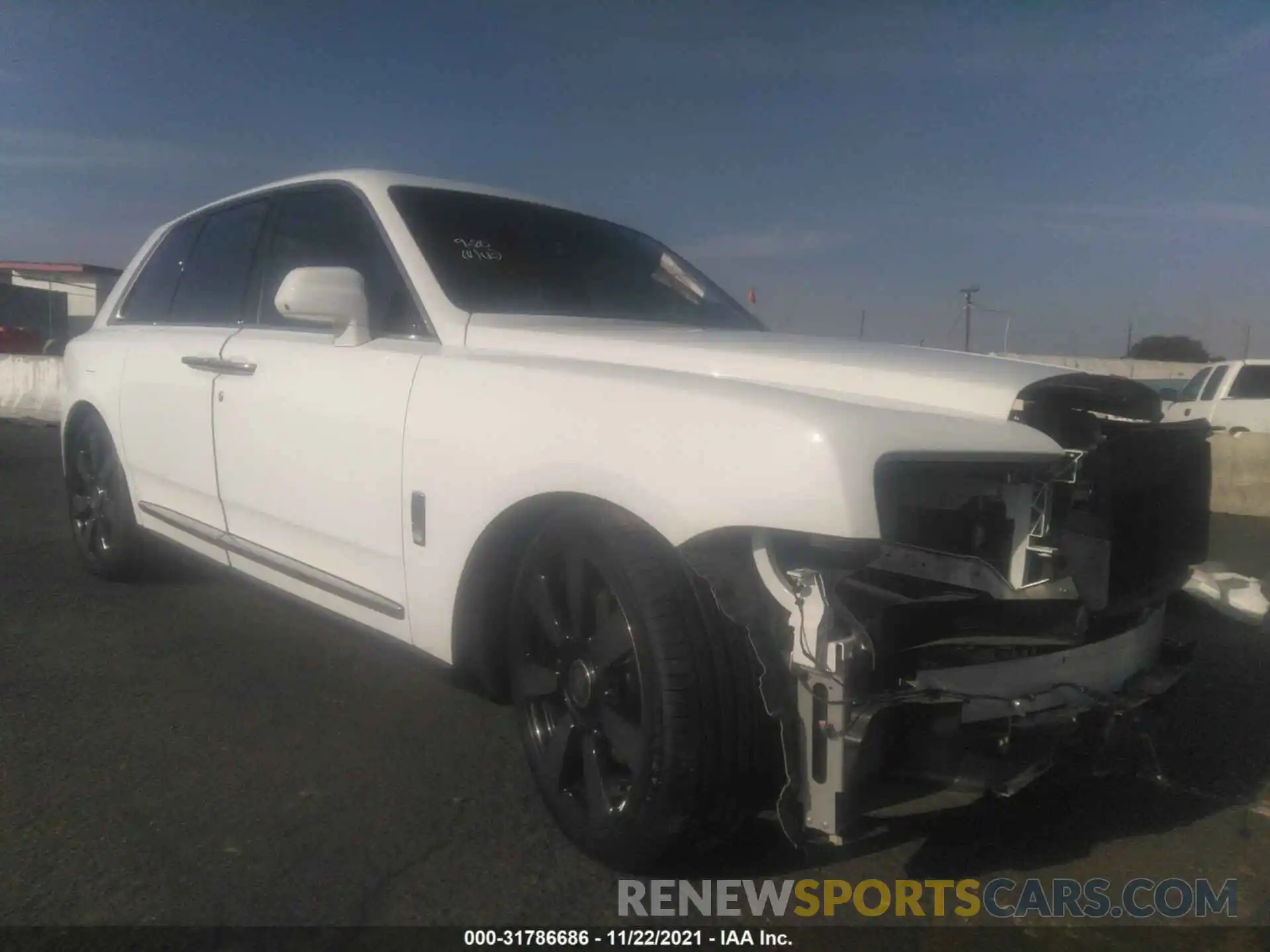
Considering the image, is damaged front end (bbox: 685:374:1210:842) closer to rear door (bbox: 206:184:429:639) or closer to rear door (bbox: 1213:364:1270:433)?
rear door (bbox: 206:184:429:639)

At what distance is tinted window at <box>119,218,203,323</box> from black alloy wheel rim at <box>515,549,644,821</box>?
2.79 metres

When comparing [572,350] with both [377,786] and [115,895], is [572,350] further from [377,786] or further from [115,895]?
[115,895]

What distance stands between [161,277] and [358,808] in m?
2.99

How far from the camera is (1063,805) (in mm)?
2688

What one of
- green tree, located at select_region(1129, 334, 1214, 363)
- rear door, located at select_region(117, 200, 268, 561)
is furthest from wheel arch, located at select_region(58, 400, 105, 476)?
green tree, located at select_region(1129, 334, 1214, 363)

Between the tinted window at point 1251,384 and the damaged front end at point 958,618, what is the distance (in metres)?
11.3

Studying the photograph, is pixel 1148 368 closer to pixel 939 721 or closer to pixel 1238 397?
pixel 1238 397

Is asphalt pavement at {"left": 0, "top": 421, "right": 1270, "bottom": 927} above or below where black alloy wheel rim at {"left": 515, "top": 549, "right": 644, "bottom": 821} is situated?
below

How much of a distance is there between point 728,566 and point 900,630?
0.35 meters

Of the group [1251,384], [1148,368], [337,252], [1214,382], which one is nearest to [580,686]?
[337,252]

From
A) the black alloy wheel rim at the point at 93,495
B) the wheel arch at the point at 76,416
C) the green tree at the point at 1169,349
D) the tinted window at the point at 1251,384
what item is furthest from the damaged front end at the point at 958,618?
the green tree at the point at 1169,349

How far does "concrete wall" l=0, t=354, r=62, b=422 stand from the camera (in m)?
14.2

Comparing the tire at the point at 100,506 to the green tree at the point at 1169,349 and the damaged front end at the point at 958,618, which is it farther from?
the green tree at the point at 1169,349

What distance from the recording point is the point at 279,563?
3205 mm
